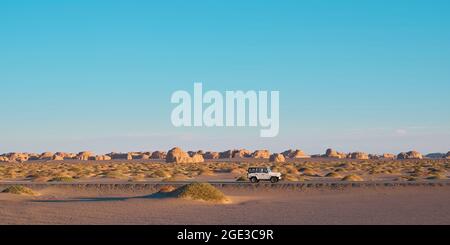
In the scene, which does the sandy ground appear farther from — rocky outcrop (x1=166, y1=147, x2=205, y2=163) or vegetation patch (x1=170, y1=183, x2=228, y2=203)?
rocky outcrop (x1=166, y1=147, x2=205, y2=163)

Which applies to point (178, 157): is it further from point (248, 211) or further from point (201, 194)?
point (248, 211)

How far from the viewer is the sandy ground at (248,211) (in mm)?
22188

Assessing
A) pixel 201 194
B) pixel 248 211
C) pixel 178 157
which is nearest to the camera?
pixel 248 211

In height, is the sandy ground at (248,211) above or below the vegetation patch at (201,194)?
below

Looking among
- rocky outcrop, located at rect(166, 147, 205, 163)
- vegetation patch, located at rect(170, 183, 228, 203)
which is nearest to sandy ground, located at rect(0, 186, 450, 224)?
vegetation patch, located at rect(170, 183, 228, 203)

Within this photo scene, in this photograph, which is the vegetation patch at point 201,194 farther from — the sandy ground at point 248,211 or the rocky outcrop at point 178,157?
the rocky outcrop at point 178,157

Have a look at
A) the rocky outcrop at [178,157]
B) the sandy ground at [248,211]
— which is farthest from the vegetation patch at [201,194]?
the rocky outcrop at [178,157]

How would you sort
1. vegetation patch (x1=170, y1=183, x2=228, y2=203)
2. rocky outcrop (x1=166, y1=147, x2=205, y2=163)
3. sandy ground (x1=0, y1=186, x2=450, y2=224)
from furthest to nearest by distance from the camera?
rocky outcrop (x1=166, y1=147, x2=205, y2=163), vegetation patch (x1=170, y1=183, x2=228, y2=203), sandy ground (x1=0, y1=186, x2=450, y2=224)

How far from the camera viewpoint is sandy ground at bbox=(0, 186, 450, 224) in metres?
22.2

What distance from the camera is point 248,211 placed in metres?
26.2

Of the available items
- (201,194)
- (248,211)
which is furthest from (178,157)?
(248,211)
